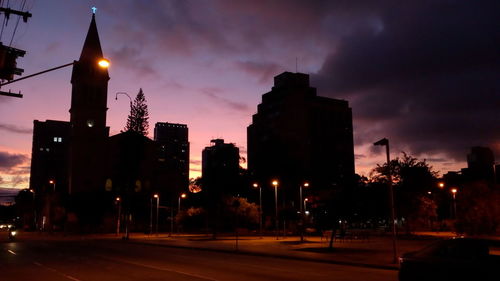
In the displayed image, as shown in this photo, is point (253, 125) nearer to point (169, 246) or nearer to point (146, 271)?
point (169, 246)

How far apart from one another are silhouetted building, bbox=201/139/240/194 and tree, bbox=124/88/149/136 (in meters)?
14.9

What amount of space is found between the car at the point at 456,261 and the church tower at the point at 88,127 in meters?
92.8

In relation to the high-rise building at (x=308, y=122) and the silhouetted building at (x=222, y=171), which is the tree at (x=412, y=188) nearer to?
the silhouetted building at (x=222, y=171)

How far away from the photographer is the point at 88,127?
99625 millimetres

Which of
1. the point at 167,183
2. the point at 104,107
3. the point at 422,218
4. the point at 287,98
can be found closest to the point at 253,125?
the point at 287,98

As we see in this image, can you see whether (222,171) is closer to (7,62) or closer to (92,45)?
(92,45)

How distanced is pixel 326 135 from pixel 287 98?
1764 centimetres

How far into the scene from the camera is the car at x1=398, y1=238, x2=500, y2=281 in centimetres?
1039


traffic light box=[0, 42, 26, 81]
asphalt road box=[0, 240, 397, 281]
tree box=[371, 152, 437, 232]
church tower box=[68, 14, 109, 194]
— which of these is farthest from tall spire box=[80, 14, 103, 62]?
traffic light box=[0, 42, 26, 81]

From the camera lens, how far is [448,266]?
10969 millimetres

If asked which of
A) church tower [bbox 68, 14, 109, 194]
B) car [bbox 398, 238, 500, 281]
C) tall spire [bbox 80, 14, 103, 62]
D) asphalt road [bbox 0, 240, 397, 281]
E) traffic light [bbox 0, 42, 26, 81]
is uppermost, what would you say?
tall spire [bbox 80, 14, 103, 62]

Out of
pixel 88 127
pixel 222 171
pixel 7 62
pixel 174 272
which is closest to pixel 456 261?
pixel 174 272

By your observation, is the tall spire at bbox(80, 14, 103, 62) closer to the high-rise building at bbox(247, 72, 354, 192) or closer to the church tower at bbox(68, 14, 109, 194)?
the church tower at bbox(68, 14, 109, 194)

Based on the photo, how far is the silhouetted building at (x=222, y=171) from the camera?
69.1 metres
